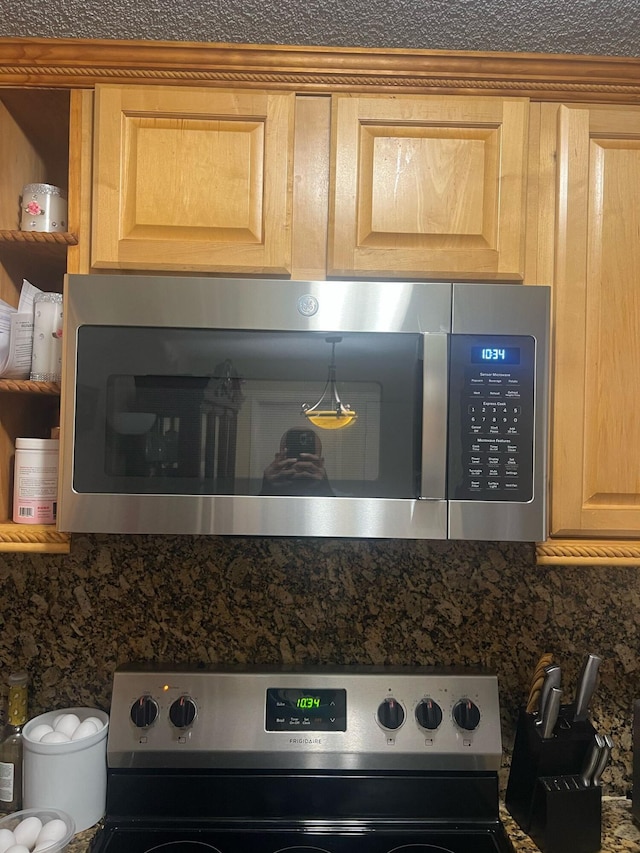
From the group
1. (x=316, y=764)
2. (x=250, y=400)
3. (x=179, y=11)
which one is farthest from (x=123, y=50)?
(x=316, y=764)

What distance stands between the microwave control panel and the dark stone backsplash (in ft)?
1.28

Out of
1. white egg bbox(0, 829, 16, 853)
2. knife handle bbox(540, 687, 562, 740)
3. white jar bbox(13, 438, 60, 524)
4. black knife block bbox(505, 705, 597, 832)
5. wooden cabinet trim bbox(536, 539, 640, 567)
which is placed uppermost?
white jar bbox(13, 438, 60, 524)

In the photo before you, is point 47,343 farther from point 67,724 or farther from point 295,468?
point 67,724

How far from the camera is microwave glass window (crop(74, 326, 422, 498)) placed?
3.31 feet

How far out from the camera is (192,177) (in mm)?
1055

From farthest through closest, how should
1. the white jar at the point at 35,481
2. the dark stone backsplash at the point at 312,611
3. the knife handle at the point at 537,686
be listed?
the dark stone backsplash at the point at 312,611, the knife handle at the point at 537,686, the white jar at the point at 35,481

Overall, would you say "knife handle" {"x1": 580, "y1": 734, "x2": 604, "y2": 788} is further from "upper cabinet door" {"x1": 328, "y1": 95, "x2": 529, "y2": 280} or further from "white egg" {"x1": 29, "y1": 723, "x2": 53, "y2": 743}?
"white egg" {"x1": 29, "y1": 723, "x2": 53, "y2": 743}

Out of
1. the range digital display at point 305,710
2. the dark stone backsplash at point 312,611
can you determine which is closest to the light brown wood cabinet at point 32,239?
the dark stone backsplash at point 312,611

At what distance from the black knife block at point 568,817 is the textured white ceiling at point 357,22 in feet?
4.40

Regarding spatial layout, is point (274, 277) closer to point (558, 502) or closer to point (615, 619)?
point (558, 502)

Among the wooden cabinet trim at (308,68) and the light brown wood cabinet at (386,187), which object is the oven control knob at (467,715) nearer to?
the light brown wood cabinet at (386,187)

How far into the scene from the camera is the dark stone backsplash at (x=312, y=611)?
1.35 m

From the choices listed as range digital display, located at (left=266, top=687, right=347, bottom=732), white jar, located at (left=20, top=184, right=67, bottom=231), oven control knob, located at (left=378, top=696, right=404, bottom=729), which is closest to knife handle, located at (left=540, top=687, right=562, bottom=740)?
oven control knob, located at (left=378, top=696, right=404, bottom=729)

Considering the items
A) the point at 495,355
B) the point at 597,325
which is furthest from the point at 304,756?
the point at 597,325
